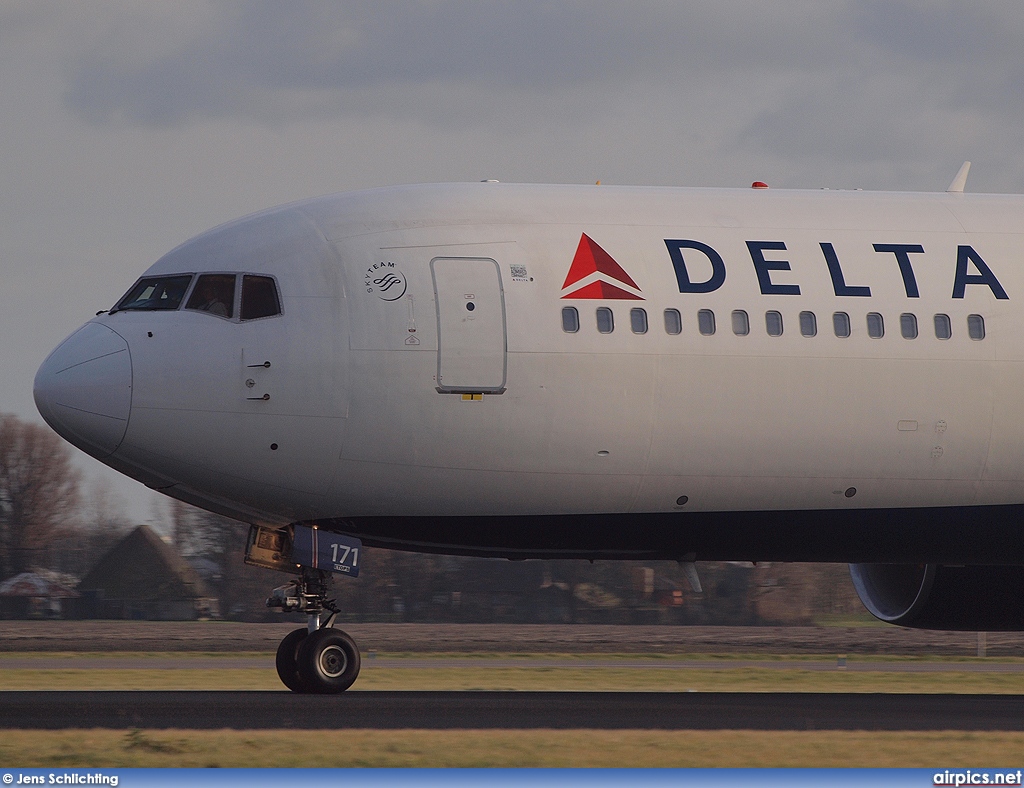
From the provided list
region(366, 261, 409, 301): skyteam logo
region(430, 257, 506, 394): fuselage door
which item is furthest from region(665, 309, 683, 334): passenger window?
region(366, 261, 409, 301): skyteam logo

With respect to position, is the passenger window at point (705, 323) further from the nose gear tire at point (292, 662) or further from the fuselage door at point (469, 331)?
the nose gear tire at point (292, 662)

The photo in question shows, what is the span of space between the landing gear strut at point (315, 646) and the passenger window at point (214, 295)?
10.4 ft

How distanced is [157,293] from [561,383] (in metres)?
4.77

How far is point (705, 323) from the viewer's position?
17453 millimetres

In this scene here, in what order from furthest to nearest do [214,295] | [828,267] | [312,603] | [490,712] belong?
[828,267], [312,603], [214,295], [490,712]

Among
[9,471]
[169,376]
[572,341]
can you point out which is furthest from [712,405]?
[9,471]

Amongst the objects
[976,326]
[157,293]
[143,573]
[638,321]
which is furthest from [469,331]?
[143,573]

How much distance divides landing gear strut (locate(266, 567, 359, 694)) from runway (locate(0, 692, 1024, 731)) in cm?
27

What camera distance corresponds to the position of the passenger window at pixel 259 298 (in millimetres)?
16797

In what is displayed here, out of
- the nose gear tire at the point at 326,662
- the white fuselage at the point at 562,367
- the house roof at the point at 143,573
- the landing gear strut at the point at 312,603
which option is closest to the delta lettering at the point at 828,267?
the white fuselage at the point at 562,367

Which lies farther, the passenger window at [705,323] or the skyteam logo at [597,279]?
the passenger window at [705,323]

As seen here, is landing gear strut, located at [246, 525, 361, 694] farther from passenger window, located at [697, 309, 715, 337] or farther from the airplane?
passenger window, located at [697, 309, 715, 337]

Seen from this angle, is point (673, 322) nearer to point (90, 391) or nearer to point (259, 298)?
point (259, 298)

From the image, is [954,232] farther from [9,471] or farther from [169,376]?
[9,471]
